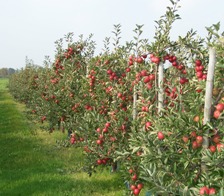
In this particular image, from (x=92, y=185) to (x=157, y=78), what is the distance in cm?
473

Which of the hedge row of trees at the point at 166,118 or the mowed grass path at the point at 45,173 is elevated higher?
the hedge row of trees at the point at 166,118

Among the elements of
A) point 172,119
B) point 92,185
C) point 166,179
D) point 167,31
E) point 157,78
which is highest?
point 167,31

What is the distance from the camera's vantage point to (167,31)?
5133 millimetres

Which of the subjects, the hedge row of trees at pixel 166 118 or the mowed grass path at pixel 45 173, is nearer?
the hedge row of trees at pixel 166 118

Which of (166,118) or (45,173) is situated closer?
(166,118)

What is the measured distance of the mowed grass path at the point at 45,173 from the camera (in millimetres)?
8813

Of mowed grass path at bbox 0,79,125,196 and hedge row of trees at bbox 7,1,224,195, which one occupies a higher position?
hedge row of trees at bbox 7,1,224,195

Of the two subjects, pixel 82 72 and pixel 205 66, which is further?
pixel 82 72

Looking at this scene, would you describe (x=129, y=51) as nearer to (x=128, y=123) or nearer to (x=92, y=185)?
(x=128, y=123)

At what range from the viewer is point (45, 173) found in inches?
412

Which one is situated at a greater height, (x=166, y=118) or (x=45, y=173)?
(x=166, y=118)

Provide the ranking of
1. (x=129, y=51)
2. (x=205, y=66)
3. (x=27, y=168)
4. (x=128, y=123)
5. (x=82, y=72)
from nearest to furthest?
(x=205, y=66) → (x=128, y=123) → (x=129, y=51) → (x=27, y=168) → (x=82, y=72)

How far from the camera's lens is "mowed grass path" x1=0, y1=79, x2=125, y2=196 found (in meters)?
8.81

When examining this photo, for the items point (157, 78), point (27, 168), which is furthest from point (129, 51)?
point (27, 168)
